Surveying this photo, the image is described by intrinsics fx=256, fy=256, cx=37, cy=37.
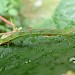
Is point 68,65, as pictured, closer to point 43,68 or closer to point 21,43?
point 43,68

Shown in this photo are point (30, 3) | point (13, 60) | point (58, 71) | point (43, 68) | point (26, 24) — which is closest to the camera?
point (13, 60)

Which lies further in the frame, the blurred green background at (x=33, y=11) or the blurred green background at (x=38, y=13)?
the blurred green background at (x=33, y=11)

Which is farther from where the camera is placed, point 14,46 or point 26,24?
point 26,24

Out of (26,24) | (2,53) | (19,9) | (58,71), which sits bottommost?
(58,71)

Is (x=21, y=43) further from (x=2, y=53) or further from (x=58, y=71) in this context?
(x=58, y=71)

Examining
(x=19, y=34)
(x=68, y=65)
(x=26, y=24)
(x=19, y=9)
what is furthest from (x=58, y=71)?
(x=19, y=9)

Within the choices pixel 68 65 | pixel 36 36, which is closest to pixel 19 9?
pixel 68 65

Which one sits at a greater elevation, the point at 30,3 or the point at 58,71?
the point at 30,3

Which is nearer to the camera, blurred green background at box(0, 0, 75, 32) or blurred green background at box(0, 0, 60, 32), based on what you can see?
blurred green background at box(0, 0, 75, 32)

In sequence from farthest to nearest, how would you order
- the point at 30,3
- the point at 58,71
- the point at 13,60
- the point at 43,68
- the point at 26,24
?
the point at 30,3 → the point at 26,24 → the point at 58,71 → the point at 43,68 → the point at 13,60
